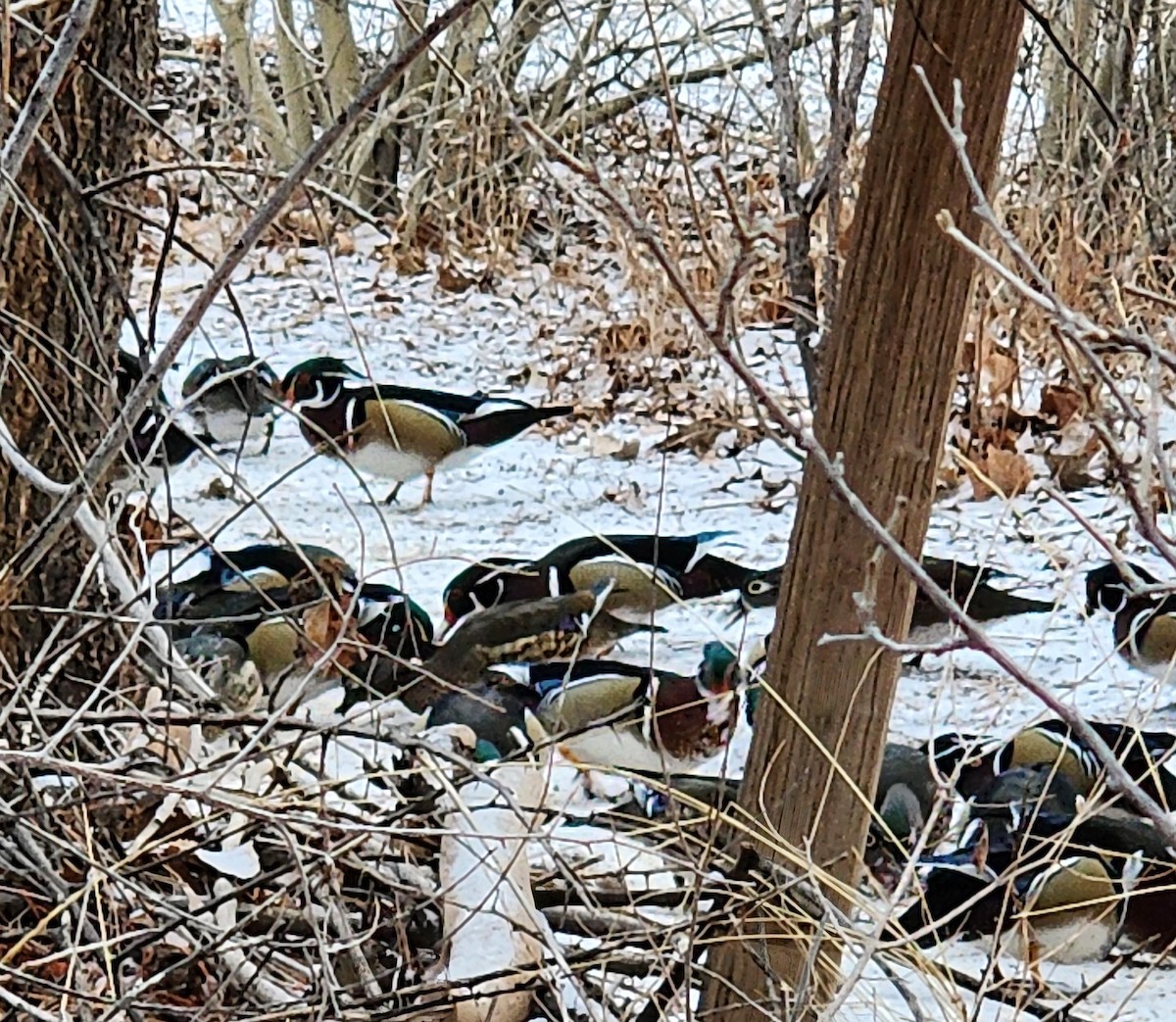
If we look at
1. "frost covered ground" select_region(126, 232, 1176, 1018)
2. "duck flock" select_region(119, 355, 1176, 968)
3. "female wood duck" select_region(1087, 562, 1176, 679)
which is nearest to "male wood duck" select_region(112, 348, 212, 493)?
"duck flock" select_region(119, 355, 1176, 968)

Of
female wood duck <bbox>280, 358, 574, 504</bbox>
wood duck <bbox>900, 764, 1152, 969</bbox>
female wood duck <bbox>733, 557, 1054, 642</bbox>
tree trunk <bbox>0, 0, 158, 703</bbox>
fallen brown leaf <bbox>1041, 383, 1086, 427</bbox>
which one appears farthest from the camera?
fallen brown leaf <bbox>1041, 383, 1086, 427</bbox>

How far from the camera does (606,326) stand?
5.23 metres

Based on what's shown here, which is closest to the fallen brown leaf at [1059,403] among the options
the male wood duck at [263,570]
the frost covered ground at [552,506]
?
the frost covered ground at [552,506]

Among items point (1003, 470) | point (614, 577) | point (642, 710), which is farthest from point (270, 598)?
point (1003, 470)

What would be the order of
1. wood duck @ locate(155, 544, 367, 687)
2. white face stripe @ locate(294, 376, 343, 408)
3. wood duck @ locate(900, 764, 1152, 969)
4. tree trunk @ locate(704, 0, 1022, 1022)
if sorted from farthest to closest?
white face stripe @ locate(294, 376, 343, 408) < wood duck @ locate(155, 544, 367, 687) < wood duck @ locate(900, 764, 1152, 969) < tree trunk @ locate(704, 0, 1022, 1022)

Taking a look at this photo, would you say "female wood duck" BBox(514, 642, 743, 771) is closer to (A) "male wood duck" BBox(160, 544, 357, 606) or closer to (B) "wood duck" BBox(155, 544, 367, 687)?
(B) "wood duck" BBox(155, 544, 367, 687)

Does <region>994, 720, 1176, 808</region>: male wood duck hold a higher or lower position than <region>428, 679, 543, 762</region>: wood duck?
higher

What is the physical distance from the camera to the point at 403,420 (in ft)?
12.3

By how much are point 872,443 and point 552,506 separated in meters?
2.63

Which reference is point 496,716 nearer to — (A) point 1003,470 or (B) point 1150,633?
(B) point 1150,633

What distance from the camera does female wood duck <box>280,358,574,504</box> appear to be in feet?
12.3

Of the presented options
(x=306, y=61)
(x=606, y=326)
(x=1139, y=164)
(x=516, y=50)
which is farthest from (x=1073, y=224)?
(x=306, y=61)

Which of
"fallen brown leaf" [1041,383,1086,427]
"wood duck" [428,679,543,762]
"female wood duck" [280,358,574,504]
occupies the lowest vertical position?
"wood duck" [428,679,543,762]

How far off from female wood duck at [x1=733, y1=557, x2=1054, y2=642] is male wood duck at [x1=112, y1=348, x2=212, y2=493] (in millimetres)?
1096
